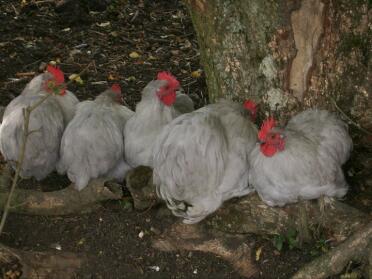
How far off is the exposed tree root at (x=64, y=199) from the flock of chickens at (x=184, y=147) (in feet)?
0.26

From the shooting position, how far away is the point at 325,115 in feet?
14.1

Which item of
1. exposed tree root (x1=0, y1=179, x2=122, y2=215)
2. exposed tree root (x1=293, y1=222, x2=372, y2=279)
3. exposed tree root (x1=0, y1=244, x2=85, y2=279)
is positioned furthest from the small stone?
exposed tree root (x1=293, y1=222, x2=372, y2=279)

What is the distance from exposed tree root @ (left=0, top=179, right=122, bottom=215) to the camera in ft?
14.8

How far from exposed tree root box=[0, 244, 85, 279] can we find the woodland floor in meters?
0.07

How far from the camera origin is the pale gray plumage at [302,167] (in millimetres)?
3945

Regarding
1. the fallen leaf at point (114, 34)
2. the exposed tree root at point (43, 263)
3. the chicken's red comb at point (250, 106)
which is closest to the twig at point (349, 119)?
the chicken's red comb at point (250, 106)

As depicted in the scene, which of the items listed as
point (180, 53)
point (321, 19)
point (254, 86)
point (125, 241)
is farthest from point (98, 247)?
point (180, 53)

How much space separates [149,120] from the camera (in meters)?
4.57

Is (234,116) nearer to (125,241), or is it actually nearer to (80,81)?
(125,241)

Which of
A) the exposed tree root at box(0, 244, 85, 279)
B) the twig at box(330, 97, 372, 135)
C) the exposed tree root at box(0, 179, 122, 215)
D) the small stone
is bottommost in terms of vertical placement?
the exposed tree root at box(0, 244, 85, 279)

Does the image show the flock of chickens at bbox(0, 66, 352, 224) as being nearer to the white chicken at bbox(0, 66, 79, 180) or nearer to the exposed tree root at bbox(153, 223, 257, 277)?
the white chicken at bbox(0, 66, 79, 180)

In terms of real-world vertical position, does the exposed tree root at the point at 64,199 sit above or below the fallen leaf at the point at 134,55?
below

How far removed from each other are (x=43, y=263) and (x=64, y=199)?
1.93 ft

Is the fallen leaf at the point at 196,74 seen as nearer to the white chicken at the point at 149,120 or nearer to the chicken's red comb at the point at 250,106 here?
the white chicken at the point at 149,120
